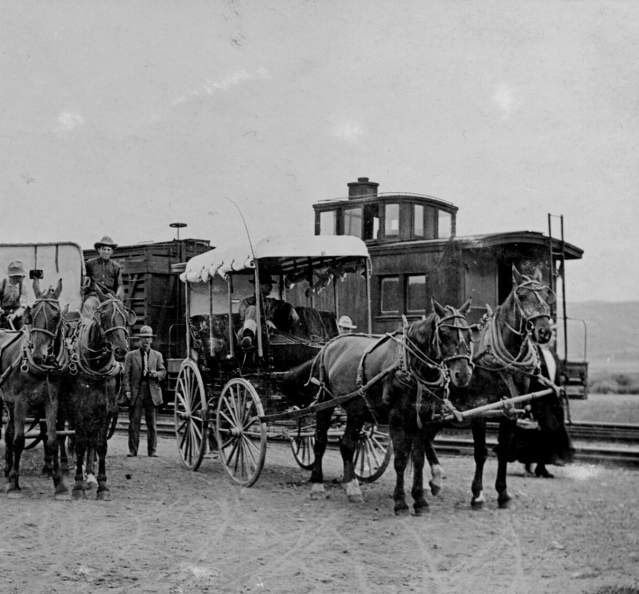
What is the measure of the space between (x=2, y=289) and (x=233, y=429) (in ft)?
10.9

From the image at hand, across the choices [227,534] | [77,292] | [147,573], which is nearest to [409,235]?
[77,292]

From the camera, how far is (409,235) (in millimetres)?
20297

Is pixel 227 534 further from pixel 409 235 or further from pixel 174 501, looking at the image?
pixel 409 235

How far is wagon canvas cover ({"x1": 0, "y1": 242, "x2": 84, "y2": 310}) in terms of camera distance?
35.4ft

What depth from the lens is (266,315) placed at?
33.7 feet

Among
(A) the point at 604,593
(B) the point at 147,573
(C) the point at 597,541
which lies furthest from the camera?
(C) the point at 597,541

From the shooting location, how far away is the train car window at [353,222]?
68.6 feet

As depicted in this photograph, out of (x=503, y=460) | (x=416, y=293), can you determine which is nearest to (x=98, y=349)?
(x=503, y=460)

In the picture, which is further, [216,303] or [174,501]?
[216,303]

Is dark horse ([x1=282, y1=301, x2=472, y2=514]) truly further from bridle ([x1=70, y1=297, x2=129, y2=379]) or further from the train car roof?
bridle ([x1=70, y1=297, x2=129, y2=379])

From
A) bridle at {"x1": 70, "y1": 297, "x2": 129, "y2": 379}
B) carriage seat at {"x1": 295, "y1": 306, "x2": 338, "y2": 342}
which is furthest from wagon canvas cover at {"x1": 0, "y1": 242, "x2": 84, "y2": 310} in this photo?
carriage seat at {"x1": 295, "y1": 306, "x2": 338, "y2": 342}

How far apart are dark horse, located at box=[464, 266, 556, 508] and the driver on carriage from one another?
273 centimetres

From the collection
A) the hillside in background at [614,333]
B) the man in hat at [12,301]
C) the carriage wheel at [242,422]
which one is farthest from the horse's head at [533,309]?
the hillside in background at [614,333]

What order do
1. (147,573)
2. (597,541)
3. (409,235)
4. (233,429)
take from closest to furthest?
(147,573) < (597,541) < (233,429) < (409,235)
